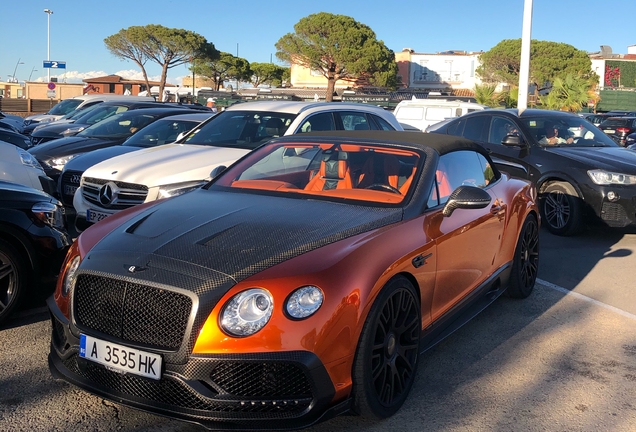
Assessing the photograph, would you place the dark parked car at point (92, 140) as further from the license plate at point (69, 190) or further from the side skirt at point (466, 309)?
the side skirt at point (466, 309)

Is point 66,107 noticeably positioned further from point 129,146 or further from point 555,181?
point 555,181

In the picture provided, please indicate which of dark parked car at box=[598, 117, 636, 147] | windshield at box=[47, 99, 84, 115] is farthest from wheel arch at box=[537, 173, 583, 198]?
windshield at box=[47, 99, 84, 115]

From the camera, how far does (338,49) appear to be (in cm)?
5578

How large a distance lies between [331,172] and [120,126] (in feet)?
24.1

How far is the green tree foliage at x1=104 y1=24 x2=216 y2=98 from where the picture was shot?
5347cm

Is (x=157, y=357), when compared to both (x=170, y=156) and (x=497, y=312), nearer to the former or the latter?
(x=497, y=312)

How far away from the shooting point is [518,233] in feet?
18.2

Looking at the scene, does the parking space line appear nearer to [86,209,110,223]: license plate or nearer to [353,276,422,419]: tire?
[353,276,422,419]: tire

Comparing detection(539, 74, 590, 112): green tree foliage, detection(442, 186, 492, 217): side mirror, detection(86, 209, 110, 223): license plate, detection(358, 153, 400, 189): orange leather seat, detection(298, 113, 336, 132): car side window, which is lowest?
detection(86, 209, 110, 223): license plate

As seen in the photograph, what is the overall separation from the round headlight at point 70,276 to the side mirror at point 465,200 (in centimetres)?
220

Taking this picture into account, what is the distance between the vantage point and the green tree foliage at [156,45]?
2105 inches

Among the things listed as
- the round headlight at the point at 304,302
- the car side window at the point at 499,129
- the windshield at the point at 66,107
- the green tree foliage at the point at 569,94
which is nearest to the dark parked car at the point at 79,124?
the car side window at the point at 499,129

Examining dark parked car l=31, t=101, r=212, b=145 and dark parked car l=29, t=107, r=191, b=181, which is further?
dark parked car l=31, t=101, r=212, b=145

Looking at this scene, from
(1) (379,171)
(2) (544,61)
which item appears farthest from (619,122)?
(2) (544,61)
